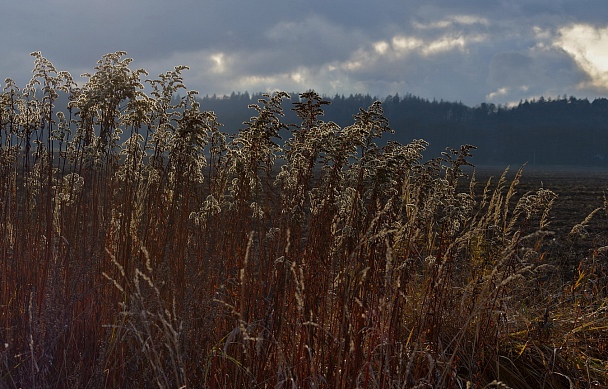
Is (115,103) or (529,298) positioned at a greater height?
(115,103)

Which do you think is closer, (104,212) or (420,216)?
(420,216)

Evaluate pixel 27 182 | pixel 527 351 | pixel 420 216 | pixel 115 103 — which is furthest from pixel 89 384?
pixel 527 351

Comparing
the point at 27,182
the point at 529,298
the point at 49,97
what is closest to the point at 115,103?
the point at 49,97

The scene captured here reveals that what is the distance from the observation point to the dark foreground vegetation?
2.78 metres

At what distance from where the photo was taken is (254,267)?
11.5 feet

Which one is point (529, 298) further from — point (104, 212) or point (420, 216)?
point (104, 212)

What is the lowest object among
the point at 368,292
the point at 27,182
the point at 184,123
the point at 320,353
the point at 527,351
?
the point at 527,351

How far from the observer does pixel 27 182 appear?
4590 millimetres

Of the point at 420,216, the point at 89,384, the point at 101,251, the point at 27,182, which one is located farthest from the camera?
the point at 27,182

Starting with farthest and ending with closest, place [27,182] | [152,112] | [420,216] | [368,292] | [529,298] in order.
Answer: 1. [529,298]
2. [27,182]
3. [152,112]
4. [420,216]
5. [368,292]

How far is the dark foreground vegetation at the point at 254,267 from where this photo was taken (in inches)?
109

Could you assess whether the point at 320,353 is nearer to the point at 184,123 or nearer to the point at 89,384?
the point at 89,384

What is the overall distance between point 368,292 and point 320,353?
48cm

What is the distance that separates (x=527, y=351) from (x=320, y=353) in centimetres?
181
